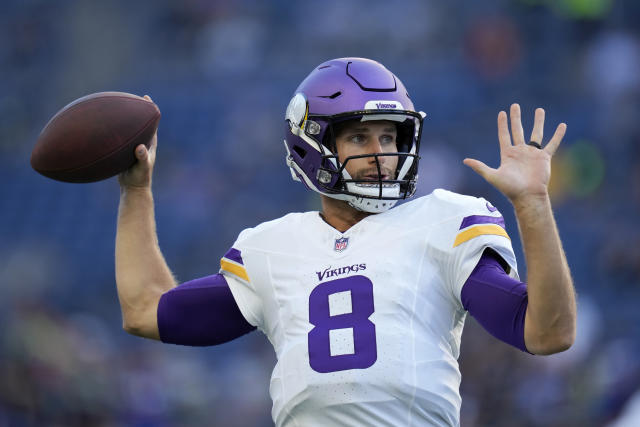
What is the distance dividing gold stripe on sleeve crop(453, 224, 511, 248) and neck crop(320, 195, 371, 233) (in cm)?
42

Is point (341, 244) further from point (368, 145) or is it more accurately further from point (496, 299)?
point (496, 299)

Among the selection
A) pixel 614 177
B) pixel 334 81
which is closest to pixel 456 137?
pixel 614 177

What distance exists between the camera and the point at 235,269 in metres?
2.98

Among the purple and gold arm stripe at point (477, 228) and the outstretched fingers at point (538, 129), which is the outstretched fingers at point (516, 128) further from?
the purple and gold arm stripe at point (477, 228)

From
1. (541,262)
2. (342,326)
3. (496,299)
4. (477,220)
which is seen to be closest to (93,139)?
(342,326)

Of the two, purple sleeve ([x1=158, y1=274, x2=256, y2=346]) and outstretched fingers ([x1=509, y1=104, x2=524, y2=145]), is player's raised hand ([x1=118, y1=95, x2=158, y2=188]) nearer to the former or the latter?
purple sleeve ([x1=158, y1=274, x2=256, y2=346])

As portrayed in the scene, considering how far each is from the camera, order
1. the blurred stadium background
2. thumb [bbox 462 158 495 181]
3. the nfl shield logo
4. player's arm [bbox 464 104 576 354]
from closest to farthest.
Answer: player's arm [bbox 464 104 576 354]
thumb [bbox 462 158 495 181]
the nfl shield logo
the blurred stadium background

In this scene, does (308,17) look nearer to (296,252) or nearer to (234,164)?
(234,164)

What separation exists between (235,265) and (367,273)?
0.48m

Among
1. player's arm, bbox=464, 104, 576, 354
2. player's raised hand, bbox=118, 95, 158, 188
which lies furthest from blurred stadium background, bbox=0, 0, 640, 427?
player's raised hand, bbox=118, 95, 158, 188

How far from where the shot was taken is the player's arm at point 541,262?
2355 mm

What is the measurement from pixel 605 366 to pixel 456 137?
12.3ft

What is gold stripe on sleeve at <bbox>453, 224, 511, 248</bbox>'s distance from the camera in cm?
266

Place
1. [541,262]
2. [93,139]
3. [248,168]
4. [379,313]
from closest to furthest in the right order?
1. [541,262]
2. [379,313]
3. [93,139]
4. [248,168]
